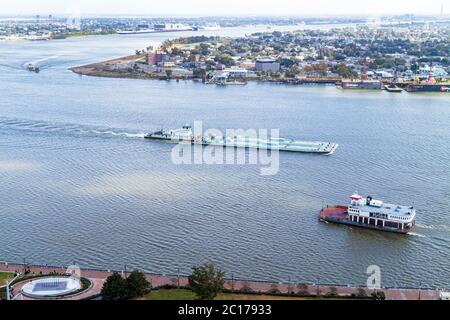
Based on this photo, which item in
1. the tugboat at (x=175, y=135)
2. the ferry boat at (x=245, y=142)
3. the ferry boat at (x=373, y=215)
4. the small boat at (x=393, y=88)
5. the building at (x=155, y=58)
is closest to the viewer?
the ferry boat at (x=373, y=215)

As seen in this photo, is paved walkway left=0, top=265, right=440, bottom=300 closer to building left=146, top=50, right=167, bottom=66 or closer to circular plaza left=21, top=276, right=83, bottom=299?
circular plaza left=21, top=276, right=83, bottom=299

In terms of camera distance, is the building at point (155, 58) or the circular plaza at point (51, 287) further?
the building at point (155, 58)

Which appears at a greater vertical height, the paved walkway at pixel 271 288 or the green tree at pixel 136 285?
the green tree at pixel 136 285

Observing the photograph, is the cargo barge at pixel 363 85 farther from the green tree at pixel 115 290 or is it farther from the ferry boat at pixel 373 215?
the green tree at pixel 115 290

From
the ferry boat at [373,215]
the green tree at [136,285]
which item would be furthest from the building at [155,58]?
the green tree at [136,285]

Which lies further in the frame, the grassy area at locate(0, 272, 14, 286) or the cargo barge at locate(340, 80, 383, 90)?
the cargo barge at locate(340, 80, 383, 90)

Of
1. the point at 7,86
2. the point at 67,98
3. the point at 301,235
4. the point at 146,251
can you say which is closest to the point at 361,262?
the point at 301,235

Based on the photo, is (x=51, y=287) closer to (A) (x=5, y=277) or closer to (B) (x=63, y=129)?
(A) (x=5, y=277)

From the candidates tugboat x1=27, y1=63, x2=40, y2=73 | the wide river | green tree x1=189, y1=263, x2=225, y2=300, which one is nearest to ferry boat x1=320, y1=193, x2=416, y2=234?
the wide river
